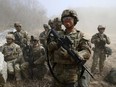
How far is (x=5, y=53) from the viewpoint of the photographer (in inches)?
340

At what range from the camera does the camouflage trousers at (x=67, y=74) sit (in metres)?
4.37

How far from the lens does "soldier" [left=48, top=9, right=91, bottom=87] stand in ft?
14.0

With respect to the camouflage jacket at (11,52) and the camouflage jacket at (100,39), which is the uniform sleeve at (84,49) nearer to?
the camouflage jacket at (11,52)

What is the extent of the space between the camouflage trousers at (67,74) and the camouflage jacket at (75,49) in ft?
0.44

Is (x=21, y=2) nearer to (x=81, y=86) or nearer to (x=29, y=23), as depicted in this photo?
(x=29, y=23)

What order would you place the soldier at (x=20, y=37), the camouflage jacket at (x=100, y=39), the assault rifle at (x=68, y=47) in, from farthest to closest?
the soldier at (x=20, y=37), the camouflage jacket at (x=100, y=39), the assault rifle at (x=68, y=47)

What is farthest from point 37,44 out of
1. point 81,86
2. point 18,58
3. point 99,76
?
point 81,86

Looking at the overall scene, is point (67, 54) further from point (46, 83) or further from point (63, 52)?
point (46, 83)

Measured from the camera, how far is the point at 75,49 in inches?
172

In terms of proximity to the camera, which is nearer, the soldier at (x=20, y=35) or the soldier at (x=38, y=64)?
the soldier at (x=38, y=64)

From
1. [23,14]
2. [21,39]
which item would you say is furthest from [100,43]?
[23,14]

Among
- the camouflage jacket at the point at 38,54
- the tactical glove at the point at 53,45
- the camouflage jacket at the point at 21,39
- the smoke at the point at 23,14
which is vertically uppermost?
the smoke at the point at 23,14

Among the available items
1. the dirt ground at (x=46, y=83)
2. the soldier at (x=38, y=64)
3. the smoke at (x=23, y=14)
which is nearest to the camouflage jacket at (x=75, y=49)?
the dirt ground at (x=46, y=83)

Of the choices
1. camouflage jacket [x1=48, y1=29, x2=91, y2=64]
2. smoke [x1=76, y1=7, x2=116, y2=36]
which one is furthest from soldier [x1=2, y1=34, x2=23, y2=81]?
smoke [x1=76, y1=7, x2=116, y2=36]
